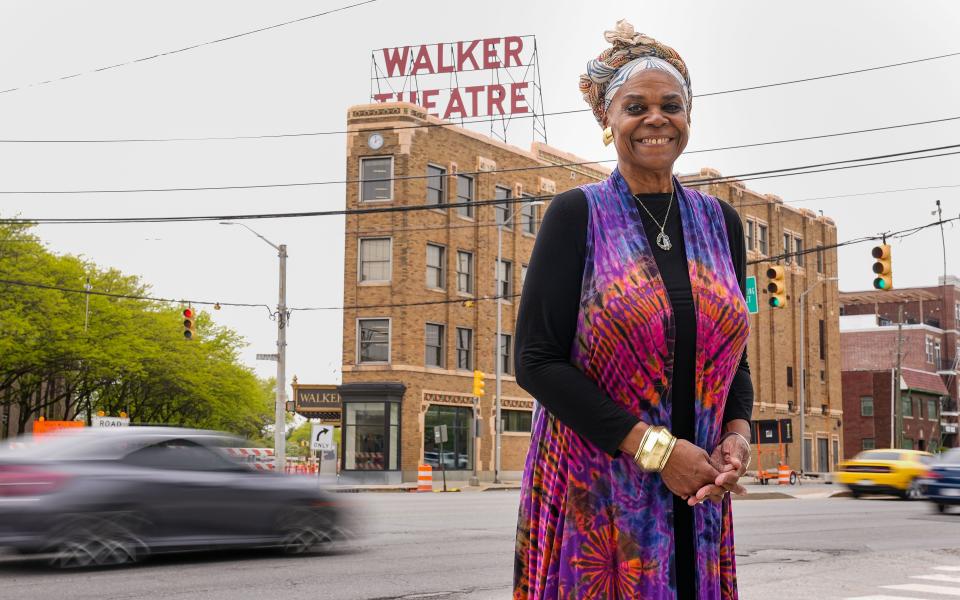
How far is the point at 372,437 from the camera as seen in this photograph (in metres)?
41.7

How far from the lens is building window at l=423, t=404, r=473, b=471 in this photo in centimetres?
4259

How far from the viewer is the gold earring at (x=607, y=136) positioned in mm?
2864

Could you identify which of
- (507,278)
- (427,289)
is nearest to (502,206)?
(507,278)

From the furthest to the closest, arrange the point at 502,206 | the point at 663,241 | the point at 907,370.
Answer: the point at 907,370, the point at 502,206, the point at 663,241

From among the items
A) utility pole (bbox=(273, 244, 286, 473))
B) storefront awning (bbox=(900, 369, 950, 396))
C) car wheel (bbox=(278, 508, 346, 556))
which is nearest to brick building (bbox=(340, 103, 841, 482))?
utility pole (bbox=(273, 244, 286, 473))

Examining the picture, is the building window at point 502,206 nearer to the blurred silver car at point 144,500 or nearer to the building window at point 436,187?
the building window at point 436,187

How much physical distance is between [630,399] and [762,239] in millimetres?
61191

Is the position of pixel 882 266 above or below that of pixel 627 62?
above

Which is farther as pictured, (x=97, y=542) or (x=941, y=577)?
(x=941, y=577)

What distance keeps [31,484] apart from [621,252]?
346 inches

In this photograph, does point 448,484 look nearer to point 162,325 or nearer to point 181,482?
point 162,325

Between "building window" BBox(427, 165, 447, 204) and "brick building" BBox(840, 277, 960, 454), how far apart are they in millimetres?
37160

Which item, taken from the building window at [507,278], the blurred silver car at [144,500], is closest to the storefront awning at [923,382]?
the building window at [507,278]

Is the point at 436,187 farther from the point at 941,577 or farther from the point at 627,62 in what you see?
the point at 627,62
